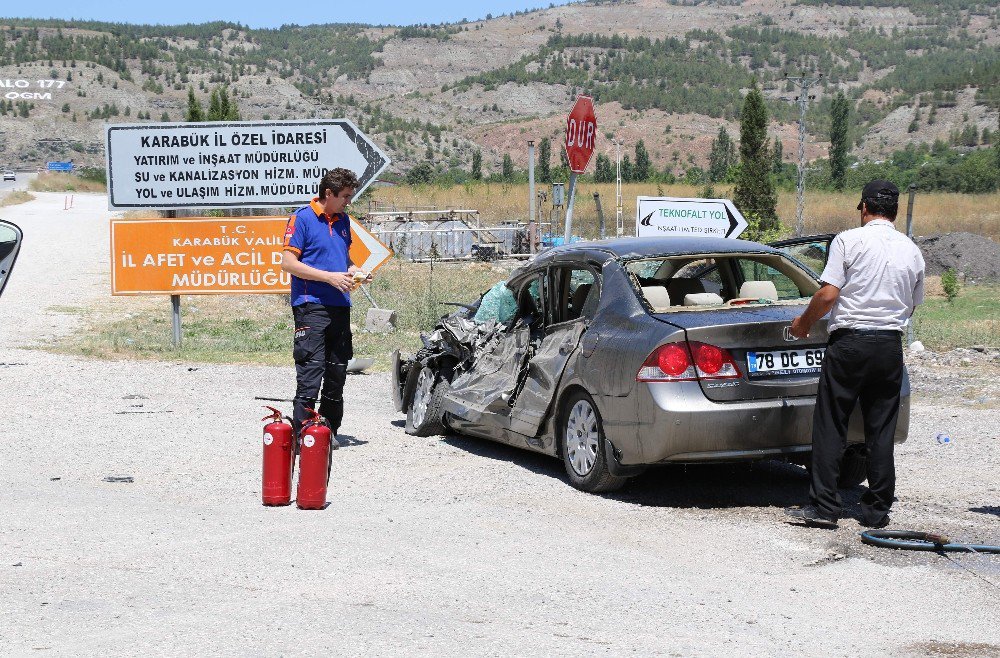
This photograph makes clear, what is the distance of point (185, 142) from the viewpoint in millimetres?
17203

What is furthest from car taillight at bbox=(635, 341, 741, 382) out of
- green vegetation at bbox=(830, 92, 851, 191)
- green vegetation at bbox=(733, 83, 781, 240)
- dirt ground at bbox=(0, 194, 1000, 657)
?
green vegetation at bbox=(830, 92, 851, 191)

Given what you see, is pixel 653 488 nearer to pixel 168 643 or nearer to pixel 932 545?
pixel 932 545

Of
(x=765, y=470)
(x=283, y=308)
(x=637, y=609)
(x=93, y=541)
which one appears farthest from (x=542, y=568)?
(x=283, y=308)

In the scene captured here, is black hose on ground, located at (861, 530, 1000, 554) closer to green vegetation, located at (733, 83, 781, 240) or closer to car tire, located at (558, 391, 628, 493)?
car tire, located at (558, 391, 628, 493)

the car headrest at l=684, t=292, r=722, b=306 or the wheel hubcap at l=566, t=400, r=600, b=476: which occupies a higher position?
the car headrest at l=684, t=292, r=722, b=306

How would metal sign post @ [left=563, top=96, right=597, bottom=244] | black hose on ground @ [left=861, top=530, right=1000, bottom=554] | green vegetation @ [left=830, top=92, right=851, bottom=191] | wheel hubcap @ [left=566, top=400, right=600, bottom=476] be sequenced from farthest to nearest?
green vegetation @ [left=830, top=92, right=851, bottom=191], metal sign post @ [left=563, top=96, right=597, bottom=244], wheel hubcap @ [left=566, top=400, right=600, bottom=476], black hose on ground @ [left=861, top=530, right=1000, bottom=554]

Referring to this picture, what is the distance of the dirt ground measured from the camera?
198 inches

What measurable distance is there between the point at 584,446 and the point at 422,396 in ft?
8.92

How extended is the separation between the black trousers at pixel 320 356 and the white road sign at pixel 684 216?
862 centimetres

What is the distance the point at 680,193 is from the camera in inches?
3300

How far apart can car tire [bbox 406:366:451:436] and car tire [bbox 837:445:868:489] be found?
10.7 ft

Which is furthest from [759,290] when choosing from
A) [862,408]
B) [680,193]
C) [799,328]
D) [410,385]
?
[680,193]

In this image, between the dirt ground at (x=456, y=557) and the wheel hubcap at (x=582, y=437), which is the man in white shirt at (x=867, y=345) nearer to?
the dirt ground at (x=456, y=557)

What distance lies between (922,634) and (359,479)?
14.4 ft
